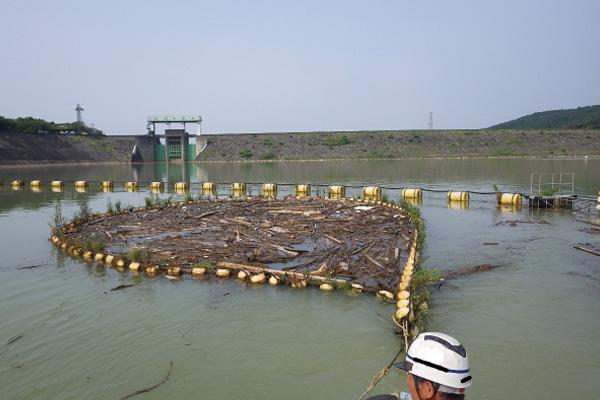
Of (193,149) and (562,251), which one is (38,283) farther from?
(193,149)

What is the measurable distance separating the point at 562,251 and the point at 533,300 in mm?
4996

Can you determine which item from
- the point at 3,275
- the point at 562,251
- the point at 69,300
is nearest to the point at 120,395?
the point at 69,300

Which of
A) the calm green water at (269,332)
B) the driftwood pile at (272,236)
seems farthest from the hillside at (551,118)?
the calm green water at (269,332)

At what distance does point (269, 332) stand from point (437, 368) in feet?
17.8

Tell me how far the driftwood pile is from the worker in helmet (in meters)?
6.59

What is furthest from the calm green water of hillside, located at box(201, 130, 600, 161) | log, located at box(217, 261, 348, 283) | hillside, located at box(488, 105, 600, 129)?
hillside, located at box(488, 105, 600, 129)

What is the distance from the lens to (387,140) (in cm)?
9019

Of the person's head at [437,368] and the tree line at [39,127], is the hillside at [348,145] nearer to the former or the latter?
the tree line at [39,127]

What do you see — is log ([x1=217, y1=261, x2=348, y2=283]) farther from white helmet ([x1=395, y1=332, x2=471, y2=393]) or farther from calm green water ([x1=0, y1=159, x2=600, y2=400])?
white helmet ([x1=395, y1=332, x2=471, y2=393])

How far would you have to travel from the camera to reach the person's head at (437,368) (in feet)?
7.43

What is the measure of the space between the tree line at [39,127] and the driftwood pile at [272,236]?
6610 cm

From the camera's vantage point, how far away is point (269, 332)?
289 inches

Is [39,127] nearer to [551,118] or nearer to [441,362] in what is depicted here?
[441,362]

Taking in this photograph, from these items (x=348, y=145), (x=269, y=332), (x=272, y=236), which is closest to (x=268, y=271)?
(x=269, y=332)
